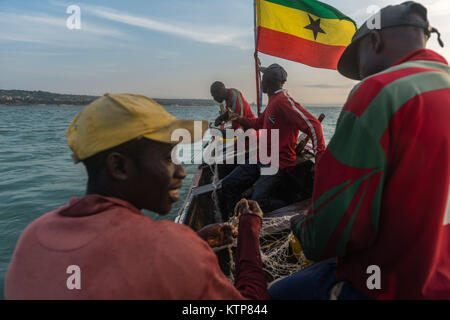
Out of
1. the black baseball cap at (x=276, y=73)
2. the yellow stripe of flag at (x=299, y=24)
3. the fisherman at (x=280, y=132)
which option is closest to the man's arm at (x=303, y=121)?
the fisherman at (x=280, y=132)

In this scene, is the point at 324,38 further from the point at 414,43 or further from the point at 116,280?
the point at 116,280

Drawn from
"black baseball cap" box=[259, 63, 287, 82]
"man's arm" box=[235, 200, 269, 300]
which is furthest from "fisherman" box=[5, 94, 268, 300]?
"black baseball cap" box=[259, 63, 287, 82]

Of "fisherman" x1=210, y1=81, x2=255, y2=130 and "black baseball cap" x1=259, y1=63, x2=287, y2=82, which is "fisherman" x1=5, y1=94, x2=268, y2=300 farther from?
"fisherman" x1=210, y1=81, x2=255, y2=130

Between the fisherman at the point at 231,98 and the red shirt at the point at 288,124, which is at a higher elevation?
the fisherman at the point at 231,98

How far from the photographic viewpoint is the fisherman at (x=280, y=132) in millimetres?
3644

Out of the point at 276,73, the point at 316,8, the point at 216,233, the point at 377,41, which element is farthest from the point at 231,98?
the point at 377,41

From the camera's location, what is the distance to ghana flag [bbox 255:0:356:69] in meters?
5.91

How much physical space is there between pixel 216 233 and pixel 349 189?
1099 mm

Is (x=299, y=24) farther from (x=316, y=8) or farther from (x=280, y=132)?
(x=280, y=132)

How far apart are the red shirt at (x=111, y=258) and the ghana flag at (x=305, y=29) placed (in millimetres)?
5988

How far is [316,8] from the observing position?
5.85 metres

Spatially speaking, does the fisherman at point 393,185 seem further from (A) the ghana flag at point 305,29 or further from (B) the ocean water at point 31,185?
(A) the ghana flag at point 305,29
